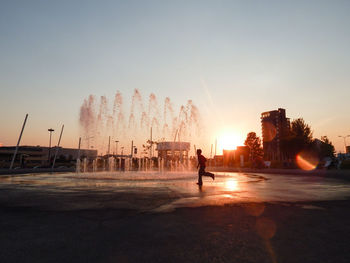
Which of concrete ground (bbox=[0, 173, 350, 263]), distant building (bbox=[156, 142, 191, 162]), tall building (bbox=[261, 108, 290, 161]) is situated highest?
tall building (bbox=[261, 108, 290, 161])

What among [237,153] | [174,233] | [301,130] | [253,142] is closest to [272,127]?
[237,153]

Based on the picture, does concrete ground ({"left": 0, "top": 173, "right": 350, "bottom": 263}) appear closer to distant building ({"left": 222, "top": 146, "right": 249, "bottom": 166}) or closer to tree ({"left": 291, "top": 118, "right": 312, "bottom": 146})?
tree ({"left": 291, "top": 118, "right": 312, "bottom": 146})

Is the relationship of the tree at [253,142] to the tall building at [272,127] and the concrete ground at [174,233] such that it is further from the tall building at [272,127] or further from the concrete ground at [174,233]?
the concrete ground at [174,233]

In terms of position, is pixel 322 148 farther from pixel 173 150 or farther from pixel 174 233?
pixel 174 233

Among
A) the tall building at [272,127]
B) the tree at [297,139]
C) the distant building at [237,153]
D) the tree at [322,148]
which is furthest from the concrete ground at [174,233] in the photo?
the tall building at [272,127]

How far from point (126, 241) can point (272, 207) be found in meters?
4.21

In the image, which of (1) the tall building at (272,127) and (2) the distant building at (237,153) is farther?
(1) the tall building at (272,127)

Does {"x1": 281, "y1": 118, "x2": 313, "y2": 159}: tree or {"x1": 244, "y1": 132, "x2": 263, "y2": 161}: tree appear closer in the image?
{"x1": 281, "y1": 118, "x2": 313, "y2": 159}: tree

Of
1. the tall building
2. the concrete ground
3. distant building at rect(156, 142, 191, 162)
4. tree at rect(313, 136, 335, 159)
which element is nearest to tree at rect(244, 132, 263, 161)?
tree at rect(313, 136, 335, 159)

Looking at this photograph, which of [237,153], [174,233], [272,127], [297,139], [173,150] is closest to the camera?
[174,233]

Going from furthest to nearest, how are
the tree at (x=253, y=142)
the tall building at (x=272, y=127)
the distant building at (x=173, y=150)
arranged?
the tall building at (x=272, y=127)
the tree at (x=253, y=142)
the distant building at (x=173, y=150)

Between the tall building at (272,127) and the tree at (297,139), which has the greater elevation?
the tall building at (272,127)

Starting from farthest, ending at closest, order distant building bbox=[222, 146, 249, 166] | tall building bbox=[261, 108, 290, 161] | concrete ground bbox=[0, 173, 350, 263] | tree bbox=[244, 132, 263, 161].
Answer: tall building bbox=[261, 108, 290, 161]
distant building bbox=[222, 146, 249, 166]
tree bbox=[244, 132, 263, 161]
concrete ground bbox=[0, 173, 350, 263]

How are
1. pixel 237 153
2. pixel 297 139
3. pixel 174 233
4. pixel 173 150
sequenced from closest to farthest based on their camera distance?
pixel 174 233, pixel 297 139, pixel 173 150, pixel 237 153
